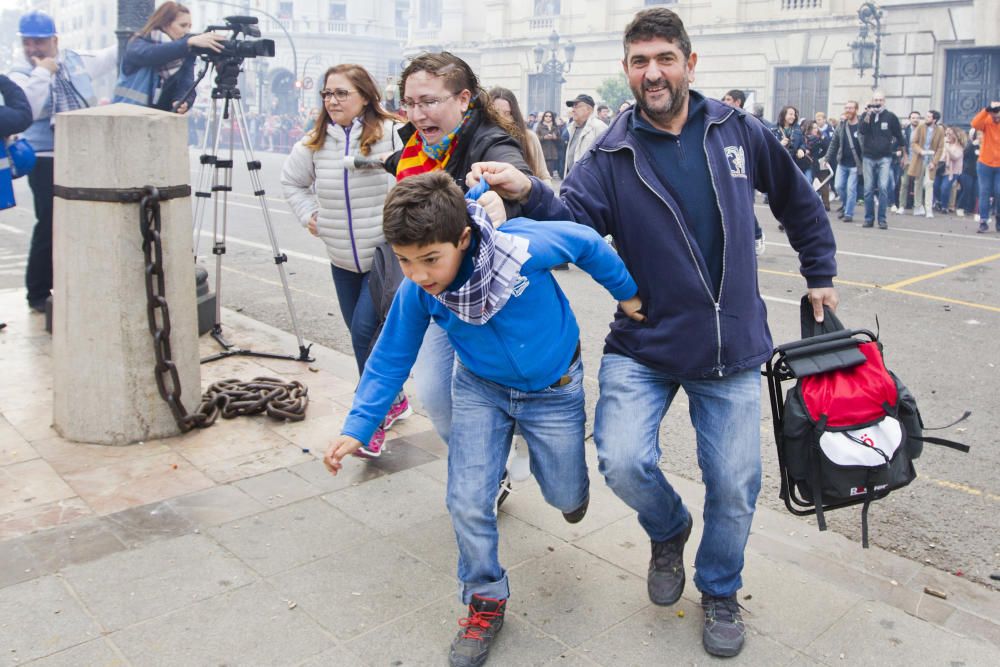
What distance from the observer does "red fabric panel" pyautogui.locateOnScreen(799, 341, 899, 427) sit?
9.99 feet

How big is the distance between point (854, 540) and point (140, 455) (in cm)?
327

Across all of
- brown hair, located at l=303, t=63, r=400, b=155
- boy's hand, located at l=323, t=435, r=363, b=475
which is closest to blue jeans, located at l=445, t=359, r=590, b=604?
boy's hand, located at l=323, t=435, r=363, b=475

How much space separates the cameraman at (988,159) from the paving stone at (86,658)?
48.2 ft

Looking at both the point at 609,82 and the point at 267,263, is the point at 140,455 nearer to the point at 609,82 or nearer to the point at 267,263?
the point at 267,263

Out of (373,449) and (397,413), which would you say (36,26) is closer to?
(397,413)

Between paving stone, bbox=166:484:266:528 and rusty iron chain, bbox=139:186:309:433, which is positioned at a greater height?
rusty iron chain, bbox=139:186:309:433

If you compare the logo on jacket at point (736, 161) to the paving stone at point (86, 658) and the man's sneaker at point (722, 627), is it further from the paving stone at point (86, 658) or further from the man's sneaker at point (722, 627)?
the paving stone at point (86, 658)

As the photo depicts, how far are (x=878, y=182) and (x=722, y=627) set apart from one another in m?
13.9

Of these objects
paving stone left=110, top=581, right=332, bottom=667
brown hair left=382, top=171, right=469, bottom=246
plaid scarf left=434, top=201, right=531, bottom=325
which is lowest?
paving stone left=110, top=581, right=332, bottom=667

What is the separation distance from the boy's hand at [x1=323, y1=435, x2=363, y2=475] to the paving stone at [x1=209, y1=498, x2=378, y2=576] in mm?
900

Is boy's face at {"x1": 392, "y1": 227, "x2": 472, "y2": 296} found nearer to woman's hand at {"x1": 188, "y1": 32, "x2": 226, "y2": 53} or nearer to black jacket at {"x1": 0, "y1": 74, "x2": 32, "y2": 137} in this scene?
woman's hand at {"x1": 188, "y1": 32, "x2": 226, "y2": 53}

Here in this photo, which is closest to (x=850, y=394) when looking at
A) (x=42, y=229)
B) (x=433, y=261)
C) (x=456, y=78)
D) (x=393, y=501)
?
(x=433, y=261)

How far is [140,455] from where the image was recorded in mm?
4828

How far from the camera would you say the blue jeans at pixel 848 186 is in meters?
16.3
